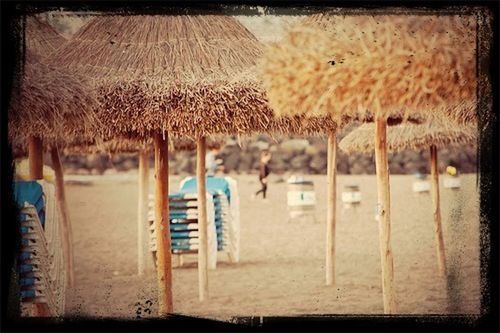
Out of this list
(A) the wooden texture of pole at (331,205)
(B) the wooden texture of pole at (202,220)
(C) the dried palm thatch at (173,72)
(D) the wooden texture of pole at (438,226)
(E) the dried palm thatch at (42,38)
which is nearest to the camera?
(C) the dried palm thatch at (173,72)

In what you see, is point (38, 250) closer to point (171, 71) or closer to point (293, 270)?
point (171, 71)

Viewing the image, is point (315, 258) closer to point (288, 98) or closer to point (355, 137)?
point (355, 137)

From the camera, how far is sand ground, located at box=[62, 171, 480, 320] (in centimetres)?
912

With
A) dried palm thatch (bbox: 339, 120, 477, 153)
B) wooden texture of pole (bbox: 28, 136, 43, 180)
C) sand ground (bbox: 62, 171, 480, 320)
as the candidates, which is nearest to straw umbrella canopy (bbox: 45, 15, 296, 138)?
wooden texture of pole (bbox: 28, 136, 43, 180)

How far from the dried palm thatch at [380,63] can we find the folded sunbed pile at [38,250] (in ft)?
7.22

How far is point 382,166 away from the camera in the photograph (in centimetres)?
670

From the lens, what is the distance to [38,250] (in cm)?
680

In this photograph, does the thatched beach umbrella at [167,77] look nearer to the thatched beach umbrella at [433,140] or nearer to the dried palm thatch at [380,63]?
the dried palm thatch at [380,63]

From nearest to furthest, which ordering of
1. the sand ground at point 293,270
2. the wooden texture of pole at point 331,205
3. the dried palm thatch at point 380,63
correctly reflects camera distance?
the dried palm thatch at point 380,63 → the sand ground at point 293,270 → the wooden texture of pole at point 331,205

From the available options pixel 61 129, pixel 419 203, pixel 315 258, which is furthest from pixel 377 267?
pixel 419 203

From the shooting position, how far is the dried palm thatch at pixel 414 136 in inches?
414

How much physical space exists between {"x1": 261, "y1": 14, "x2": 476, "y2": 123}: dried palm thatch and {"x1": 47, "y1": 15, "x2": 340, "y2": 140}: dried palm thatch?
0.97 metres

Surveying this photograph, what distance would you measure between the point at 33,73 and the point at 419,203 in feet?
57.5

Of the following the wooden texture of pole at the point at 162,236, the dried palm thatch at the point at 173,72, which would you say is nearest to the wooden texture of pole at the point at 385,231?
the dried palm thatch at the point at 173,72
